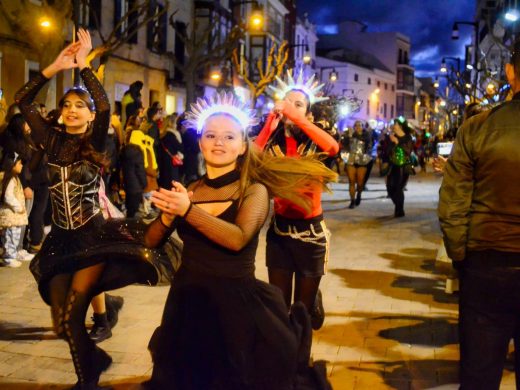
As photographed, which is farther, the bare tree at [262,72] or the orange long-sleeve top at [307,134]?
the bare tree at [262,72]

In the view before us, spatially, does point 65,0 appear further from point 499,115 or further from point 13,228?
point 499,115

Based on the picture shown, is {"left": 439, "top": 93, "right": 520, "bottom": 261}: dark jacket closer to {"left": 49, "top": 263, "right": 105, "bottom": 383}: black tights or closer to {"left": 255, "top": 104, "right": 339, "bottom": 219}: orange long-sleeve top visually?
{"left": 255, "top": 104, "right": 339, "bottom": 219}: orange long-sleeve top

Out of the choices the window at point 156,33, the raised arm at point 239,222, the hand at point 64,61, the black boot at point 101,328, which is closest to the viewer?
the raised arm at point 239,222

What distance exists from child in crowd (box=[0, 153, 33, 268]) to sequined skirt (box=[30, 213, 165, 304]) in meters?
4.05

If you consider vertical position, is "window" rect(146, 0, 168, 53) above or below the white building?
below

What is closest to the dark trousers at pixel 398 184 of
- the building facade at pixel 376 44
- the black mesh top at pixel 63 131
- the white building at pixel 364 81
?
the black mesh top at pixel 63 131

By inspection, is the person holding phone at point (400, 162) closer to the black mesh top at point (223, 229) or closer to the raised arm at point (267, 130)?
the raised arm at point (267, 130)

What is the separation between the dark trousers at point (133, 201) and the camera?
11445 millimetres

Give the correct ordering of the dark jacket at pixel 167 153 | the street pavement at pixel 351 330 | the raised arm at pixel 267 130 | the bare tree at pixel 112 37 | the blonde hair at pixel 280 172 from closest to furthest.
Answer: the blonde hair at pixel 280 172
the street pavement at pixel 351 330
the raised arm at pixel 267 130
the dark jacket at pixel 167 153
the bare tree at pixel 112 37

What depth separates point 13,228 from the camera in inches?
331

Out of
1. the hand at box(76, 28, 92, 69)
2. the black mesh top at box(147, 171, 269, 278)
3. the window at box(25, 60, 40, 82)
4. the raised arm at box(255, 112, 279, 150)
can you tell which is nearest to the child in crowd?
the hand at box(76, 28, 92, 69)

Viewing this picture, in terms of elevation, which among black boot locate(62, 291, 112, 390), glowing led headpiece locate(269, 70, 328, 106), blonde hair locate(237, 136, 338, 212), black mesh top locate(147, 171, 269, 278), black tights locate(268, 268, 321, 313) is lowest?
black boot locate(62, 291, 112, 390)

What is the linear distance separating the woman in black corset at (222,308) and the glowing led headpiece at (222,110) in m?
0.21

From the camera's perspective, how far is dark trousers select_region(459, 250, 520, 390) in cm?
336
